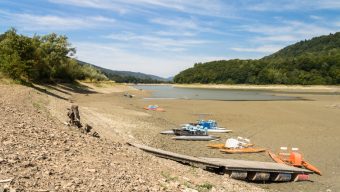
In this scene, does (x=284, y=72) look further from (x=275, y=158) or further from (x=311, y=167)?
(x=311, y=167)

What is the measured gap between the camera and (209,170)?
13.1 m

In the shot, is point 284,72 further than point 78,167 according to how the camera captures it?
Yes

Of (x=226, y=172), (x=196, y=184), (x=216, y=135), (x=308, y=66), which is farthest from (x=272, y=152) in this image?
(x=308, y=66)

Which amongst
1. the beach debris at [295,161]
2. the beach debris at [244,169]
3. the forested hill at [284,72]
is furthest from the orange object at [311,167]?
the forested hill at [284,72]

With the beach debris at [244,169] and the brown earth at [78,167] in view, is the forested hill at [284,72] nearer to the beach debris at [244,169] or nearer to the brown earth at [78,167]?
the beach debris at [244,169]

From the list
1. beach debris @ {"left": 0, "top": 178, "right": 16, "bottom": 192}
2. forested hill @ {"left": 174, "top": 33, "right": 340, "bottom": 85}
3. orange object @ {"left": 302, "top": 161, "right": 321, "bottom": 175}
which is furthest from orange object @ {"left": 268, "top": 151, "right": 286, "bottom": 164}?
forested hill @ {"left": 174, "top": 33, "right": 340, "bottom": 85}

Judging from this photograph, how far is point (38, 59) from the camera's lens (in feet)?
182

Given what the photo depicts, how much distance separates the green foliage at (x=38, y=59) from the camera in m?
41.3

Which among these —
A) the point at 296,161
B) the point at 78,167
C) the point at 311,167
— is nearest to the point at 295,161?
the point at 296,161

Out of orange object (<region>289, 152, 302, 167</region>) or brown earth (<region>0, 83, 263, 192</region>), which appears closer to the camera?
brown earth (<region>0, 83, 263, 192</region>)

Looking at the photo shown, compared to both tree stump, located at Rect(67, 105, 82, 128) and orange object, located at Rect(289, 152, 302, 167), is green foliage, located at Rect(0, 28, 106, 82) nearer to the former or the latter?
tree stump, located at Rect(67, 105, 82, 128)

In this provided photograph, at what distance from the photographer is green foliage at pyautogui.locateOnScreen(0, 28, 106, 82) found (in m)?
41.3

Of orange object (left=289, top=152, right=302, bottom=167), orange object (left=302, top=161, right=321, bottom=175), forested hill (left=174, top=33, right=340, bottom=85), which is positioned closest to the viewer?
orange object (left=302, top=161, right=321, bottom=175)

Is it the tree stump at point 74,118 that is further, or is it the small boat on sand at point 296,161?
the tree stump at point 74,118
